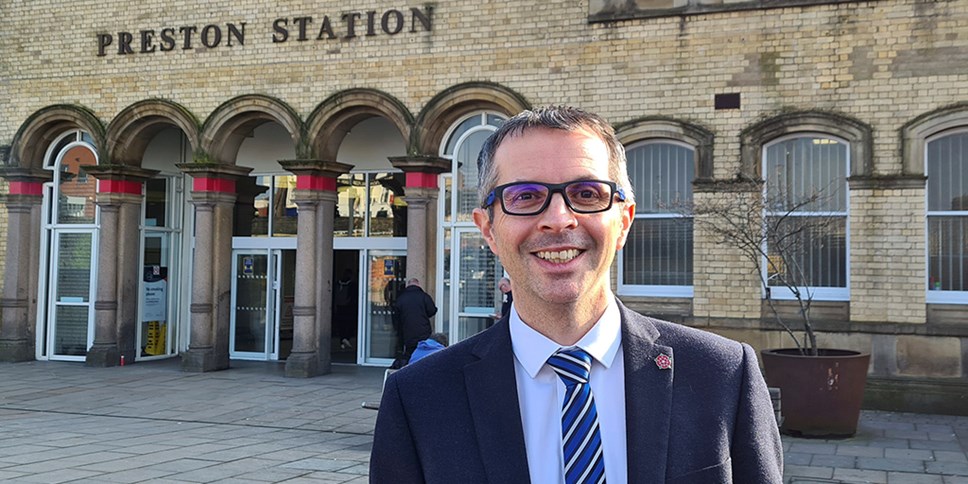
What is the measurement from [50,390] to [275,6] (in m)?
7.05

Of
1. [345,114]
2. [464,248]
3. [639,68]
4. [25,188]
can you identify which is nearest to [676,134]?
[639,68]

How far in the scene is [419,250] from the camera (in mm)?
15031

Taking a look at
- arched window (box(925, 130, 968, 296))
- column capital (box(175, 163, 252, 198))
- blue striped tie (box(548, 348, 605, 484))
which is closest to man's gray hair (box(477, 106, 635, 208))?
Answer: blue striped tie (box(548, 348, 605, 484))

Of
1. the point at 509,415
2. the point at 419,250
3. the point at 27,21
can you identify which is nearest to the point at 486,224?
the point at 509,415

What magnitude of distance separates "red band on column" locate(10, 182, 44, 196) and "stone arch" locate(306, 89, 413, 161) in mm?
5814

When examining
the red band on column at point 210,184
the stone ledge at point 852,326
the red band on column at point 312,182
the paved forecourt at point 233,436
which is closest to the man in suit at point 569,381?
the paved forecourt at point 233,436

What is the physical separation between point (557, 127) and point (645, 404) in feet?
1.88

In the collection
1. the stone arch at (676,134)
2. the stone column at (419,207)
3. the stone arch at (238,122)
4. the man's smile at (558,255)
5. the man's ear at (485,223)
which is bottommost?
the man's smile at (558,255)

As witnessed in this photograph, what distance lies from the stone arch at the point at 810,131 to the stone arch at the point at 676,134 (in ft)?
1.54

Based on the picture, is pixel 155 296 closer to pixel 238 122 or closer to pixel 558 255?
pixel 238 122

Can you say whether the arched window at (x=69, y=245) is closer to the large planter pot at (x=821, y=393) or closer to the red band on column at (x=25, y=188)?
the red band on column at (x=25, y=188)

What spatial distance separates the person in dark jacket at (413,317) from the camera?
43.2 feet

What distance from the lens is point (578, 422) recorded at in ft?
5.93

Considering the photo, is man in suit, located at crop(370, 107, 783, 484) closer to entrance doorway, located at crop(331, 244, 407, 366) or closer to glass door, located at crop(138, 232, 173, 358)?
entrance doorway, located at crop(331, 244, 407, 366)
